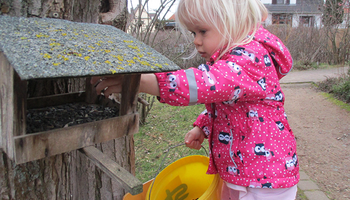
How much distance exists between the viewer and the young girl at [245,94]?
1176 millimetres

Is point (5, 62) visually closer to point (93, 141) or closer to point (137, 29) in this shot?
point (93, 141)

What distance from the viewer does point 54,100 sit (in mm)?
1382

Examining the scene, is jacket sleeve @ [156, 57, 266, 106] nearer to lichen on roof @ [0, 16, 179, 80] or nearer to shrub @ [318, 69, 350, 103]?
lichen on roof @ [0, 16, 179, 80]

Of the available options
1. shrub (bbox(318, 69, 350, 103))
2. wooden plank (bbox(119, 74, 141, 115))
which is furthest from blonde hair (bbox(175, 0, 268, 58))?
shrub (bbox(318, 69, 350, 103))

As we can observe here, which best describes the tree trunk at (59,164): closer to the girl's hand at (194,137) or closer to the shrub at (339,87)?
the girl's hand at (194,137)

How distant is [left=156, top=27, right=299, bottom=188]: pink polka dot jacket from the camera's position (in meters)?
1.12

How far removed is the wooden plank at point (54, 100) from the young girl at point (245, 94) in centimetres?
26

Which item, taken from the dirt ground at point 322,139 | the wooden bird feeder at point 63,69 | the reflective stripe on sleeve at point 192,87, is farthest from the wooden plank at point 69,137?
the dirt ground at point 322,139

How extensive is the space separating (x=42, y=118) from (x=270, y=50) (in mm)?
1080

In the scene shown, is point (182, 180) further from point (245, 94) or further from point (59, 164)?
point (245, 94)

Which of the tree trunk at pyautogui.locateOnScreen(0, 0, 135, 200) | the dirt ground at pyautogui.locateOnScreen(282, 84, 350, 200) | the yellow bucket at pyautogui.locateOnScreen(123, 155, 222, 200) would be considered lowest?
the dirt ground at pyautogui.locateOnScreen(282, 84, 350, 200)

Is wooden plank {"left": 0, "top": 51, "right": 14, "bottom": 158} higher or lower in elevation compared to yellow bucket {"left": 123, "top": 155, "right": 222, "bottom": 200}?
higher

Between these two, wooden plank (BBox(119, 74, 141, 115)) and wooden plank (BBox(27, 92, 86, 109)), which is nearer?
wooden plank (BBox(119, 74, 141, 115))

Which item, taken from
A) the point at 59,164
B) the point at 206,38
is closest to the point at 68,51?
the point at 206,38
